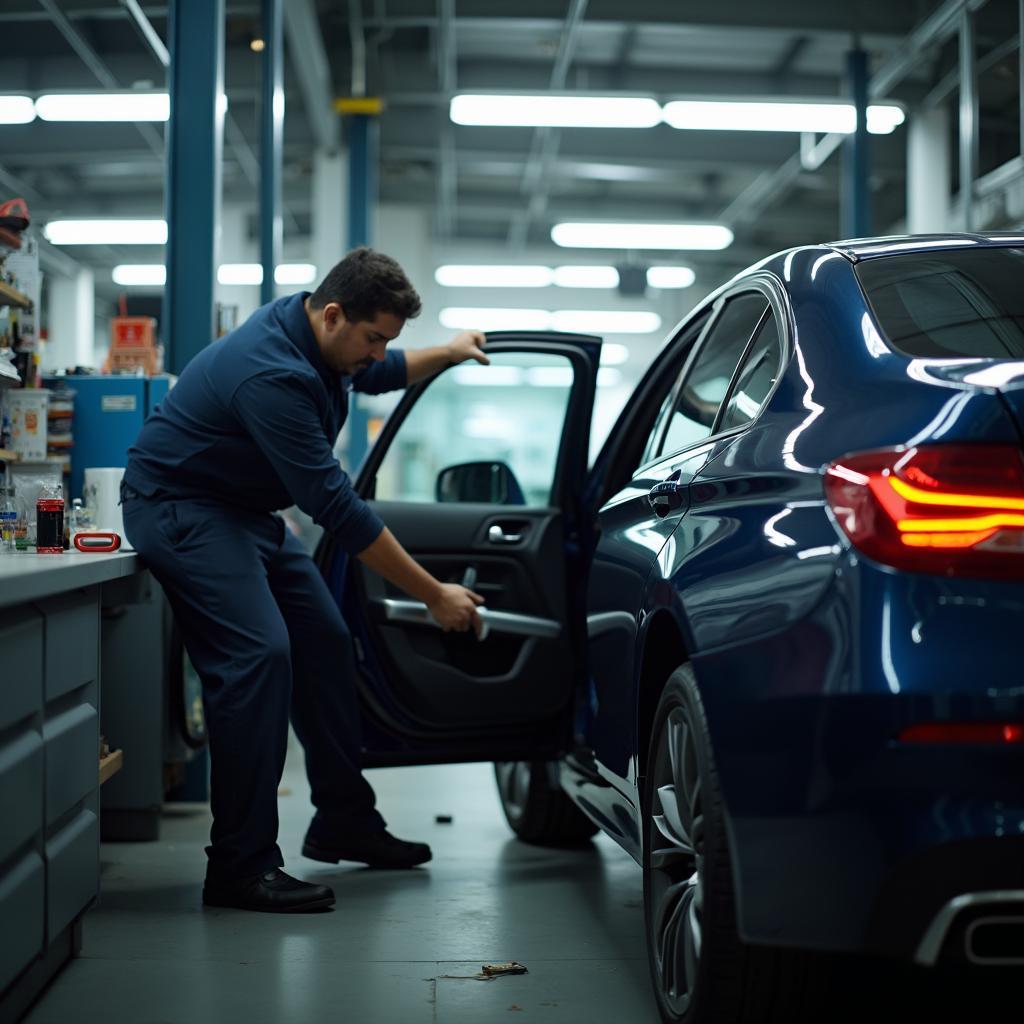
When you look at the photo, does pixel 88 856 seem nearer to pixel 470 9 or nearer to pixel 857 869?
pixel 857 869

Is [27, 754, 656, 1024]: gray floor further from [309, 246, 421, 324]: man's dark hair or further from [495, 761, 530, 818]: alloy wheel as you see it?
[309, 246, 421, 324]: man's dark hair

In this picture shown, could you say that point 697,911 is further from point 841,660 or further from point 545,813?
point 545,813

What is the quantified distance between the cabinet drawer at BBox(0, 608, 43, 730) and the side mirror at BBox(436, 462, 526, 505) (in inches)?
61.2

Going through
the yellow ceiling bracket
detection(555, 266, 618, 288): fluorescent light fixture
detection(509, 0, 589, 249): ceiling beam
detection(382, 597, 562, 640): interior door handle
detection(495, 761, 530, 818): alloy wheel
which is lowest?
detection(495, 761, 530, 818): alloy wheel

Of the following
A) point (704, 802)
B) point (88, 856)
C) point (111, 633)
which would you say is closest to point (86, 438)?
point (111, 633)

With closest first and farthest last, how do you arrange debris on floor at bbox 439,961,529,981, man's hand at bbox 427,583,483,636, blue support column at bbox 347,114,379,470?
1. debris on floor at bbox 439,961,529,981
2. man's hand at bbox 427,583,483,636
3. blue support column at bbox 347,114,379,470

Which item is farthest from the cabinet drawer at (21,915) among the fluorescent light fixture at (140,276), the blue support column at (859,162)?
the fluorescent light fixture at (140,276)

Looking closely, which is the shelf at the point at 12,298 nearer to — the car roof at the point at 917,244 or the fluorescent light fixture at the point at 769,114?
the car roof at the point at 917,244

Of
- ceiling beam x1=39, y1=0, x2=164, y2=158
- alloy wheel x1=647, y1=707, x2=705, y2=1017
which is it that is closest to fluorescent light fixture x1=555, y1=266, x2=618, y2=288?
ceiling beam x1=39, y1=0, x2=164, y2=158

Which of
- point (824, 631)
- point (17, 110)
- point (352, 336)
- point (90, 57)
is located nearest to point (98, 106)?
point (90, 57)

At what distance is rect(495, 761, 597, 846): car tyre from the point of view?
3871 millimetres

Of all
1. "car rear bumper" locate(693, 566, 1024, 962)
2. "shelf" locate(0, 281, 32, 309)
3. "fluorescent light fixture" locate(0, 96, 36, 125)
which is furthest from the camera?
"fluorescent light fixture" locate(0, 96, 36, 125)

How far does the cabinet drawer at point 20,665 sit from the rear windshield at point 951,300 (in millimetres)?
1455

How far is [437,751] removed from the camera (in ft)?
11.4
